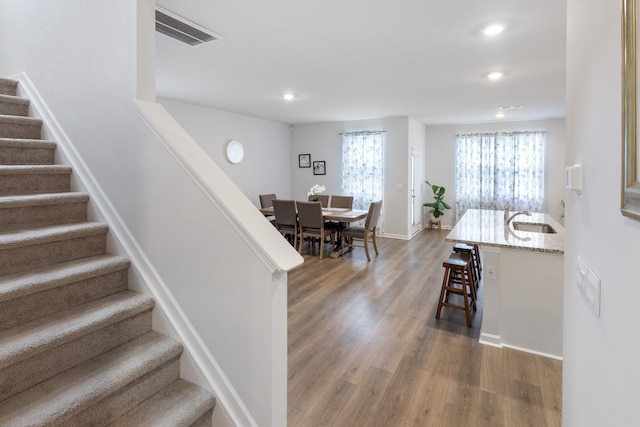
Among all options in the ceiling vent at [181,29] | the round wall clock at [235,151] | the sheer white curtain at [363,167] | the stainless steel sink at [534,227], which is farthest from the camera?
the sheer white curtain at [363,167]

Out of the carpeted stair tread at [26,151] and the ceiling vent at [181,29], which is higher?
the ceiling vent at [181,29]

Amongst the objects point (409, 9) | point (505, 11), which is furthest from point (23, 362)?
point (505, 11)

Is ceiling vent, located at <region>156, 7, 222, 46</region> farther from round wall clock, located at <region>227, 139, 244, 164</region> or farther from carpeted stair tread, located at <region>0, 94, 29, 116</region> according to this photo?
round wall clock, located at <region>227, 139, 244, 164</region>

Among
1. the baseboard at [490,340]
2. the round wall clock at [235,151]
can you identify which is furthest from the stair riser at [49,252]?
the round wall clock at [235,151]

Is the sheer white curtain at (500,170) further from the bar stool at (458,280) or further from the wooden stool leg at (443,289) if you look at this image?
the wooden stool leg at (443,289)

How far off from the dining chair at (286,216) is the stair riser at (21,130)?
11.8 ft

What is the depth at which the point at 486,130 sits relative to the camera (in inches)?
293

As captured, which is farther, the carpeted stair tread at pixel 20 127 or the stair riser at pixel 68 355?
the carpeted stair tread at pixel 20 127

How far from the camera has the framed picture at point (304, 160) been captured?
25.9ft

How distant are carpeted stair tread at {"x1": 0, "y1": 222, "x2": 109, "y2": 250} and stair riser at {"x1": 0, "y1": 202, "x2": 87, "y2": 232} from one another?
48 mm

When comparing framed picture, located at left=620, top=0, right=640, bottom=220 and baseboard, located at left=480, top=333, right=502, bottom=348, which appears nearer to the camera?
framed picture, located at left=620, top=0, right=640, bottom=220

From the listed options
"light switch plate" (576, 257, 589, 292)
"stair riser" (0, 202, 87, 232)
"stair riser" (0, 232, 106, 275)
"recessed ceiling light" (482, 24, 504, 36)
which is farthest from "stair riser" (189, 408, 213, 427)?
"recessed ceiling light" (482, 24, 504, 36)

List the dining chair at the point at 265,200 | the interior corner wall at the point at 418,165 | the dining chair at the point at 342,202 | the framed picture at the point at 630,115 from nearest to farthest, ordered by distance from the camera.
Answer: the framed picture at the point at 630,115, the dining chair at the point at 342,202, the dining chair at the point at 265,200, the interior corner wall at the point at 418,165

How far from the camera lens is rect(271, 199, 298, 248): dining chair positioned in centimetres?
551
